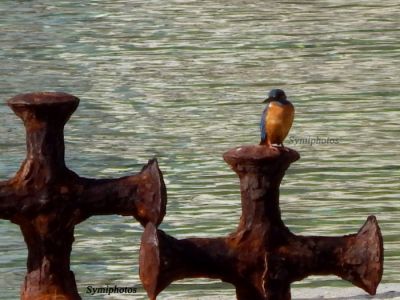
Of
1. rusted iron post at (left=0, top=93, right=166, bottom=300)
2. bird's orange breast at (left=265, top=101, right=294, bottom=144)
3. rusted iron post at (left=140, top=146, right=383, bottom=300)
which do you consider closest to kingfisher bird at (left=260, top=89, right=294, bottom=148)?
bird's orange breast at (left=265, top=101, right=294, bottom=144)

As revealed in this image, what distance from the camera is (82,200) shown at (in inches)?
183

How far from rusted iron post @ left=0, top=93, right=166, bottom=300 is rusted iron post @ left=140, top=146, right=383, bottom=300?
14.4 inches

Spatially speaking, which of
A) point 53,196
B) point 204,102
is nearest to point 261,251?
point 53,196

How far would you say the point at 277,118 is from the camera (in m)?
5.19

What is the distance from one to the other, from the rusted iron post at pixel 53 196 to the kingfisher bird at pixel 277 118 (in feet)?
2.33

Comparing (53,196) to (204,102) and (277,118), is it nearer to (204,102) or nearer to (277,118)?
(277,118)

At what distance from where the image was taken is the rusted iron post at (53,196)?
4.59 m

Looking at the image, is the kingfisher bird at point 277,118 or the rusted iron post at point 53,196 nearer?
the rusted iron post at point 53,196

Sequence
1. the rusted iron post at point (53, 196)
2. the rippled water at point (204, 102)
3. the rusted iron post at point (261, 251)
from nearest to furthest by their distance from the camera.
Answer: the rusted iron post at point (261, 251), the rusted iron post at point (53, 196), the rippled water at point (204, 102)

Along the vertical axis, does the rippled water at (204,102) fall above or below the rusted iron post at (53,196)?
below

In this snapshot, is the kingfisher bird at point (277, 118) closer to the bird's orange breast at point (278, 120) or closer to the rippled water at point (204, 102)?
the bird's orange breast at point (278, 120)

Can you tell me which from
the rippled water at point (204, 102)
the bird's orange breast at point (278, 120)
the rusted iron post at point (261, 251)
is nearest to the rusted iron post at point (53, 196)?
the rusted iron post at point (261, 251)

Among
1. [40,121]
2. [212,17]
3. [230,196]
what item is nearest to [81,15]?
[212,17]

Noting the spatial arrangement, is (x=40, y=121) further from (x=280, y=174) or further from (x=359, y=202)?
(x=359, y=202)
